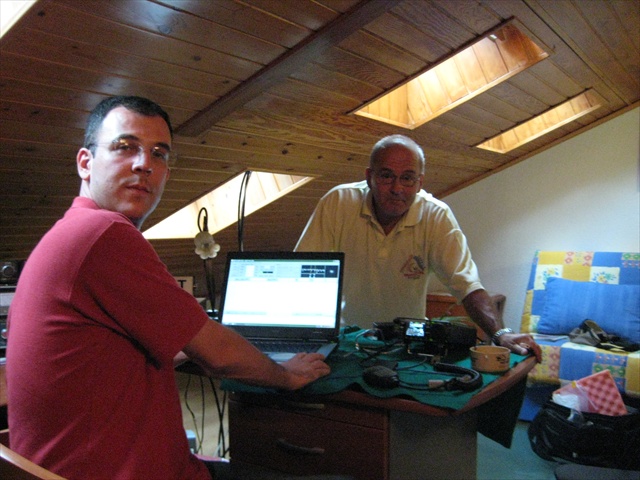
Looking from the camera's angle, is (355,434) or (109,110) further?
(355,434)

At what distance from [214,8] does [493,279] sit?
376cm

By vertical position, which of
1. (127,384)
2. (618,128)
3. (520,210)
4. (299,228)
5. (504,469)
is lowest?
(504,469)

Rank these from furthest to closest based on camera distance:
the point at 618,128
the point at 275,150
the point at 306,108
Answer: the point at 618,128 → the point at 275,150 → the point at 306,108

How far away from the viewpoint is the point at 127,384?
97cm

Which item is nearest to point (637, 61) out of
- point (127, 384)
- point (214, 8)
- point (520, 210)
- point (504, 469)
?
point (520, 210)

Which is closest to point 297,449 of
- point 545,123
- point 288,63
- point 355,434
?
point 355,434

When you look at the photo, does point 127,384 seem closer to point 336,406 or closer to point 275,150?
point 336,406

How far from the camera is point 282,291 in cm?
173

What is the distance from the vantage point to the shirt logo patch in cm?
211

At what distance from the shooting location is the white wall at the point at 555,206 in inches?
165

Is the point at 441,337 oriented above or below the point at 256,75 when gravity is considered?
below

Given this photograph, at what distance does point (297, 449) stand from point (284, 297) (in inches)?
19.3

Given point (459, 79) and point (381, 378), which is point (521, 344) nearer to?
point (381, 378)

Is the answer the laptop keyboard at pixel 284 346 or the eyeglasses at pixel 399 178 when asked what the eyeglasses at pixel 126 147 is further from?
the eyeglasses at pixel 399 178
